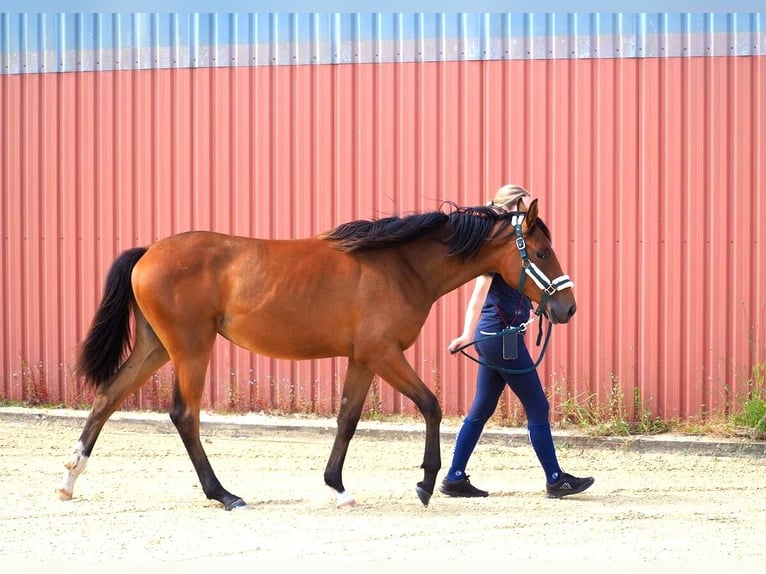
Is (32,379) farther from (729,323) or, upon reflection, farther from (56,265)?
(729,323)

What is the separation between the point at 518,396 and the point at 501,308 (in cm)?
50

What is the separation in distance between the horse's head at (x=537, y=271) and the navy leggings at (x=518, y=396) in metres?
0.31

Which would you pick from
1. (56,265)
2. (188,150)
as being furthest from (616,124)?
(56,265)

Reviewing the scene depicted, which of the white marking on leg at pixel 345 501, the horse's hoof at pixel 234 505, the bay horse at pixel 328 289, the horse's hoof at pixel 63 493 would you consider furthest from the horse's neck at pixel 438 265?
the horse's hoof at pixel 63 493

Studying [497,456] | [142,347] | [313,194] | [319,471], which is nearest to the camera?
[142,347]

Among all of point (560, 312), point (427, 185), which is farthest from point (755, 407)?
point (427, 185)

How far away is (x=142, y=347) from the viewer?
6.55 metres

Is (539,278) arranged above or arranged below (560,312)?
above

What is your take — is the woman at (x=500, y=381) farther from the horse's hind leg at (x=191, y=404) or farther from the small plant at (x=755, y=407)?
the small plant at (x=755, y=407)

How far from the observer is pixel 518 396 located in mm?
6422

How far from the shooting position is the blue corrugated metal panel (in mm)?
8375

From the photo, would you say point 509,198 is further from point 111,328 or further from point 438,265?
point 111,328

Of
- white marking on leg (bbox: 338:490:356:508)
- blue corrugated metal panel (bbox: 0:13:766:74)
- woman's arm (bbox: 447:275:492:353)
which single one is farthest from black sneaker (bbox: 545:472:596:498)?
blue corrugated metal panel (bbox: 0:13:766:74)

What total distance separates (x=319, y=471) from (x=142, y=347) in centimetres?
148
